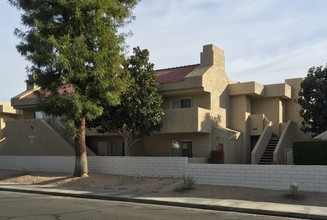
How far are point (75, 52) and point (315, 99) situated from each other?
53.9 ft

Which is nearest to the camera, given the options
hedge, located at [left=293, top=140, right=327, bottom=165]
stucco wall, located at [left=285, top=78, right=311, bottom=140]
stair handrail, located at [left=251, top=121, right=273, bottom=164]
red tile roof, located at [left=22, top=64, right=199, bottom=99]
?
hedge, located at [left=293, top=140, right=327, bottom=165]

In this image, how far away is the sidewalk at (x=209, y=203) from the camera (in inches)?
552

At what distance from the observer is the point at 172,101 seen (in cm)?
3075

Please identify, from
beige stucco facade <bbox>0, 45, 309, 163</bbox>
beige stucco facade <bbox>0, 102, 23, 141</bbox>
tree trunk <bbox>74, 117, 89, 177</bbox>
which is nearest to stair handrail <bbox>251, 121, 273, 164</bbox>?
beige stucco facade <bbox>0, 45, 309, 163</bbox>

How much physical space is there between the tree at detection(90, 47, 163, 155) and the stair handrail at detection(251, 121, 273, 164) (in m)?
6.30

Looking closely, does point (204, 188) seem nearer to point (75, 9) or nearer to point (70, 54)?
point (70, 54)

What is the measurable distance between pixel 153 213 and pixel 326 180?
25.0 ft

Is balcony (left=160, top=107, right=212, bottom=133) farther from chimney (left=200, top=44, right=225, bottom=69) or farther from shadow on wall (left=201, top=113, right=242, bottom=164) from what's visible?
chimney (left=200, top=44, right=225, bottom=69)

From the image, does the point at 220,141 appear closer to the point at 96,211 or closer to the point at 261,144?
the point at 261,144

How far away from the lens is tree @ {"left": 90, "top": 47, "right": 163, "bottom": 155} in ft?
86.7

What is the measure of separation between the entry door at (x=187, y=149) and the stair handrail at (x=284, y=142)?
5435mm

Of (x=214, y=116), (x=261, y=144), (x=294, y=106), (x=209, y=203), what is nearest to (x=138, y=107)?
(x=214, y=116)

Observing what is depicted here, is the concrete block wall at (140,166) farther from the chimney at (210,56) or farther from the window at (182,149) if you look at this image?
the chimney at (210,56)

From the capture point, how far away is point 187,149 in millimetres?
29703
